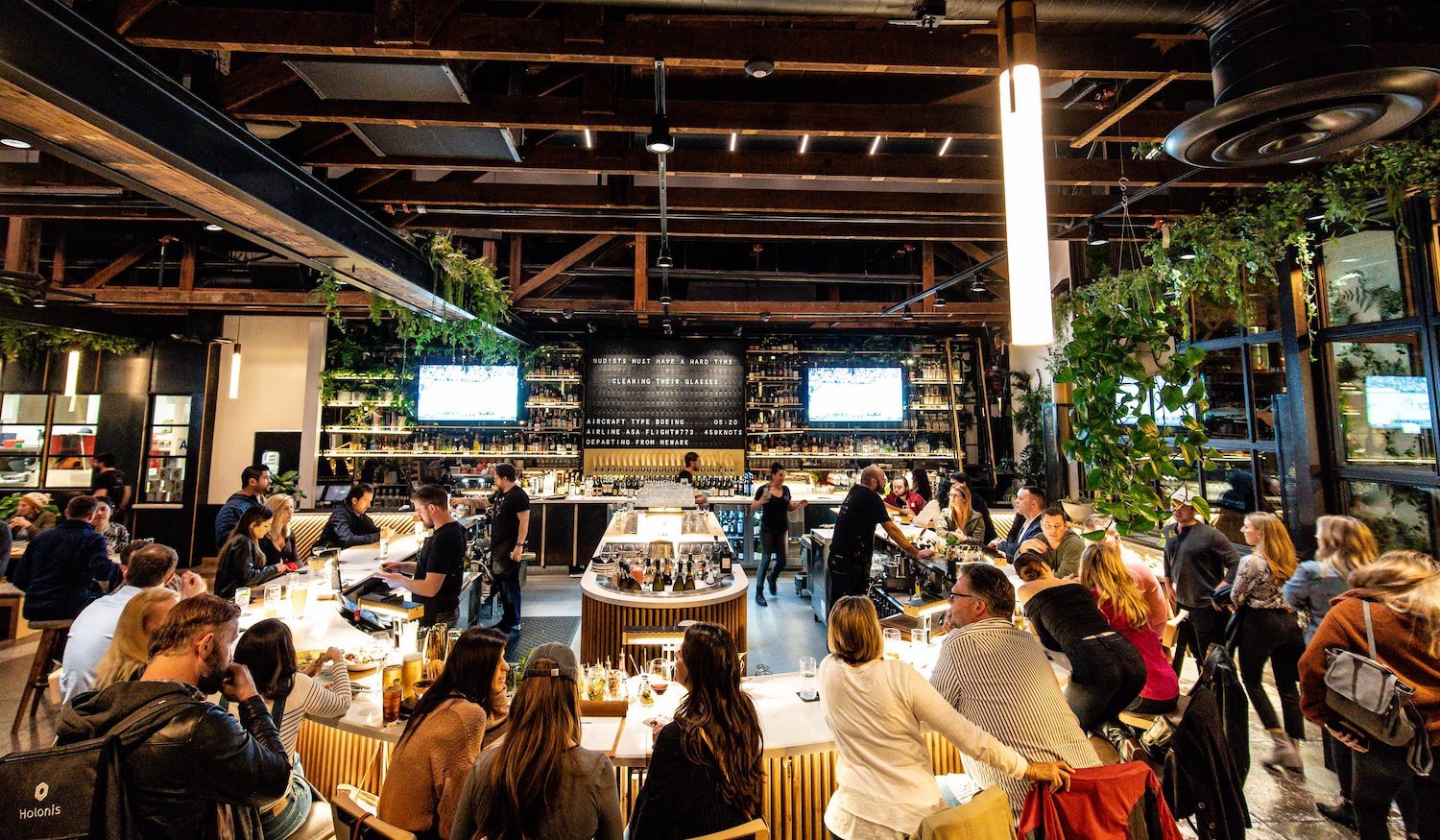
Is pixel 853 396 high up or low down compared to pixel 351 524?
up

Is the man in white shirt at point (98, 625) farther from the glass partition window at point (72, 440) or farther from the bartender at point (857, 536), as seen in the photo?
the glass partition window at point (72, 440)

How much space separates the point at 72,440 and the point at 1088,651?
525 inches

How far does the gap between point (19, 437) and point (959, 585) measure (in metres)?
13.2

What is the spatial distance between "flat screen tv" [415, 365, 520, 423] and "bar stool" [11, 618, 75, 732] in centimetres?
578

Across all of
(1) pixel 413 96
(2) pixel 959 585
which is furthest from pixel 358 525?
(2) pixel 959 585

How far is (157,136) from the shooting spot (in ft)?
8.57

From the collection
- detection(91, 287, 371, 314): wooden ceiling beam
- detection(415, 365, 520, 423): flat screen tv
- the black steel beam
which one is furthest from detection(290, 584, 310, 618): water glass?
detection(415, 365, 520, 423): flat screen tv

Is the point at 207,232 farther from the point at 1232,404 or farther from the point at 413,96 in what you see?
the point at 1232,404

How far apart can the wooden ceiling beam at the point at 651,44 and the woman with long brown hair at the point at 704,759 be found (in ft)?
8.46

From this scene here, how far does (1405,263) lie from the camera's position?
161 inches

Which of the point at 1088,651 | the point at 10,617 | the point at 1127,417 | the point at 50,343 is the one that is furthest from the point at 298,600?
the point at 50,343

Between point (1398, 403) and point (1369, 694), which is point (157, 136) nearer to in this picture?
point (1369, 694)

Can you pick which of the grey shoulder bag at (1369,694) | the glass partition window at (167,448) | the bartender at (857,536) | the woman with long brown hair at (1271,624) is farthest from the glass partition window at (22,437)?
the woman with long brown hair at (1271,624)

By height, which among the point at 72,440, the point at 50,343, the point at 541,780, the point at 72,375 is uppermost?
the point at 50,343
